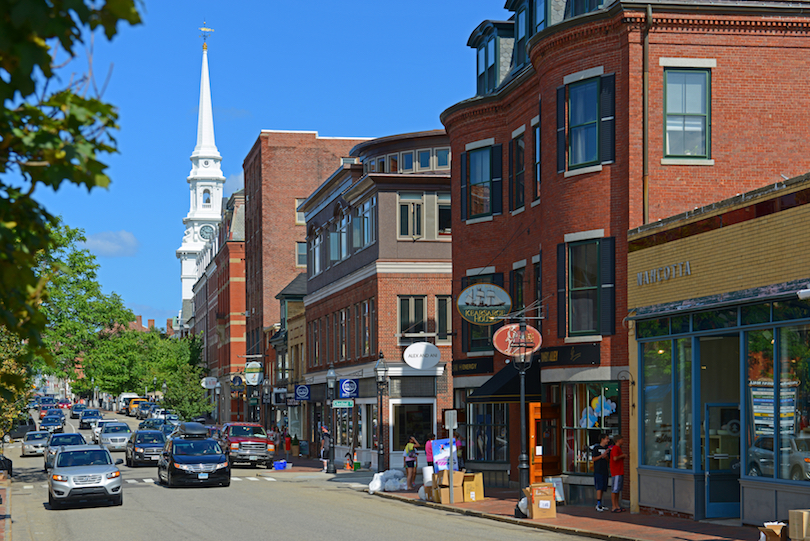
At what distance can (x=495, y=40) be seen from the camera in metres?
32.8

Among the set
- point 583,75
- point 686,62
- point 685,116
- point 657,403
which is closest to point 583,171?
point 583,75

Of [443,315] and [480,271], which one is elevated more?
[480,271]

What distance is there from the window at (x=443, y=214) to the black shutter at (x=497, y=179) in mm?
12457

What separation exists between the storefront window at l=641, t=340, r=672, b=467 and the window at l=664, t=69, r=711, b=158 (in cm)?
463

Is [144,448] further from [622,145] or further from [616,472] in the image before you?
[622,145]

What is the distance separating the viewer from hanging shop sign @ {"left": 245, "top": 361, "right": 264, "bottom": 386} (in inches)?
2694

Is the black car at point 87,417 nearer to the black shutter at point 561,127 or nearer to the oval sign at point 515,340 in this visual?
the oval sign at point 515,340

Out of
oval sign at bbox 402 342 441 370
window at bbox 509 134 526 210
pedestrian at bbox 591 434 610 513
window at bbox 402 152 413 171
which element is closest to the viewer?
pedestrian at bbox 591 434 610 513

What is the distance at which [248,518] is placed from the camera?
885 inches

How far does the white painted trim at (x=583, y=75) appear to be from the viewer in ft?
77.7

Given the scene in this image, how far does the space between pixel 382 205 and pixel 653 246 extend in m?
22.0

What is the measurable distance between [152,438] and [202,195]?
453 feet

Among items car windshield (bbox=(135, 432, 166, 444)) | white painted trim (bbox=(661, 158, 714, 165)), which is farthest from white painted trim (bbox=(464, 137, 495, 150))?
car windshield (bbox=(135, 432, 166, 444))

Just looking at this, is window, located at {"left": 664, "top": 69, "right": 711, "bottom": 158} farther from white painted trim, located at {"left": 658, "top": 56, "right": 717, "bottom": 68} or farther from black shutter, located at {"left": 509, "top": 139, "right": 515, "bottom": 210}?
black shutter, located at {"left": 509, "top": 139, "right": 515, "bottom": 210}
